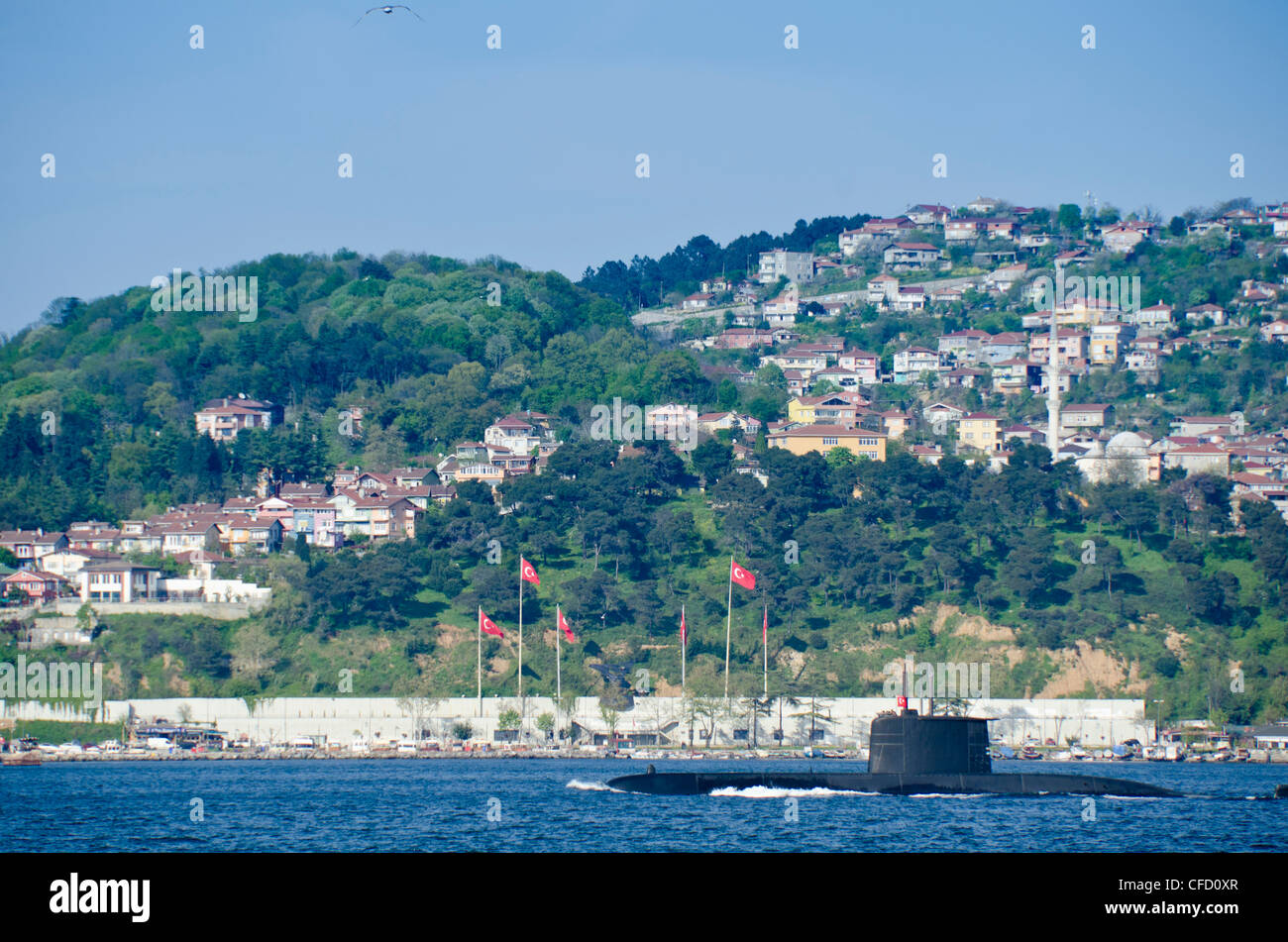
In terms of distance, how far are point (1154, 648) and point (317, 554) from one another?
160 feet

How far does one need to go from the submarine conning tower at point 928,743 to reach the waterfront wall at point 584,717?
38.4 m

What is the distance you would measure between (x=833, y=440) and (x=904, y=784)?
3204 inches

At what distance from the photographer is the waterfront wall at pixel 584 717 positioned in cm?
7700

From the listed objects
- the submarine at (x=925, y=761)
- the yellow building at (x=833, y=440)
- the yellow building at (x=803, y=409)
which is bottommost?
the submarine at (x=925, y=761)

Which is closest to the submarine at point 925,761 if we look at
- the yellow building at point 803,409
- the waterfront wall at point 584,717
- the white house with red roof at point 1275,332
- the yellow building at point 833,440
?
the waterfront wall at point 584,717

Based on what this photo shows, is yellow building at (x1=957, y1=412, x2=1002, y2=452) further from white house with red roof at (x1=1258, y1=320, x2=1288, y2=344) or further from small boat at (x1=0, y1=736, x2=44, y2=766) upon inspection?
small boat at (x1=0, y1=736, x2=44, y2=766)

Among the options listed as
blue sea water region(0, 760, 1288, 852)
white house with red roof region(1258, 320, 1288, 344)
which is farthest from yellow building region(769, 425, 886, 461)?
blue sea water region(0, 760, 1288, 852)

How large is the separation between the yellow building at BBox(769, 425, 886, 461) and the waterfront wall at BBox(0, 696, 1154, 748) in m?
42.2

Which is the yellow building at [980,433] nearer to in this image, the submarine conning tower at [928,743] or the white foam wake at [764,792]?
the white foam wake at [764,792]

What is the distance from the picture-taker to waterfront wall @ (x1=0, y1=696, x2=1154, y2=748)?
77.0 m

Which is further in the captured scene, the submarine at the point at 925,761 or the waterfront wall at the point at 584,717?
the waterfront wall at the point at 584,717
